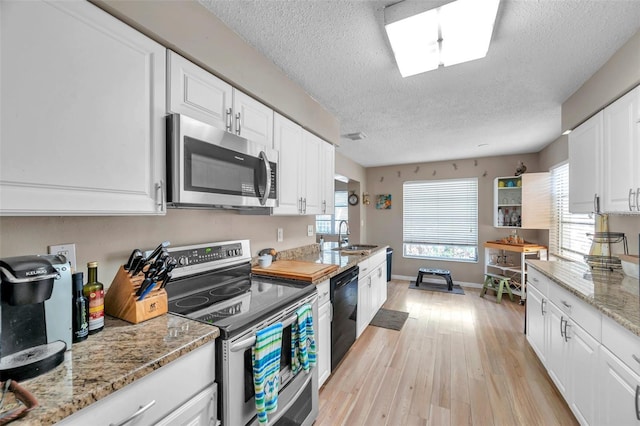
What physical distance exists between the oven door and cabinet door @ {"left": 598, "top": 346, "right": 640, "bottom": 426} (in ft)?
5.02

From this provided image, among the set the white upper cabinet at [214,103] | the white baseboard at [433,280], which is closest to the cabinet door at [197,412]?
the white upper cabinet at [214,103]

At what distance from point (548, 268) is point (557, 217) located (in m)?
2.25

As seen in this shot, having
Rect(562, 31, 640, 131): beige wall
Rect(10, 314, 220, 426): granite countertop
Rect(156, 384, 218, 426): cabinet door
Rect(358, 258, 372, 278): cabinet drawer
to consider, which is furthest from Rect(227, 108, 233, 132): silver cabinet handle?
Rect(562, 31, 640, 131): beige wall

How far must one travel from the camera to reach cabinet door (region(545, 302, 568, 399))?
178 cm

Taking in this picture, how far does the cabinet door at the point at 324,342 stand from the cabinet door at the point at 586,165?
88.3 inches

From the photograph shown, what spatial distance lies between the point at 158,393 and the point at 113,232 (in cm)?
83

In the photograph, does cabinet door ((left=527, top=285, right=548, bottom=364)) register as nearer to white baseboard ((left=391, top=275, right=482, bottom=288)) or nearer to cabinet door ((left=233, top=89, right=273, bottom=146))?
white baseboard ((left=391, top=275, right=482, bottom=288))

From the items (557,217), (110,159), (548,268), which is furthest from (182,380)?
(557,217)

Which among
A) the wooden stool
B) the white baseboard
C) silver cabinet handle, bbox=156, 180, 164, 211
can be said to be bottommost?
the white baseboard

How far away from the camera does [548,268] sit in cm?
224

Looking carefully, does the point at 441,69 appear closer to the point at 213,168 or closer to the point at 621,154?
the point at 621,154

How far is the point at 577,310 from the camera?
1.61 metres

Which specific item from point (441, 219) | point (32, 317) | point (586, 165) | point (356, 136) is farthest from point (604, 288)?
point (441, 219)

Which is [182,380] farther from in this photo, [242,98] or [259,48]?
[259,48]
